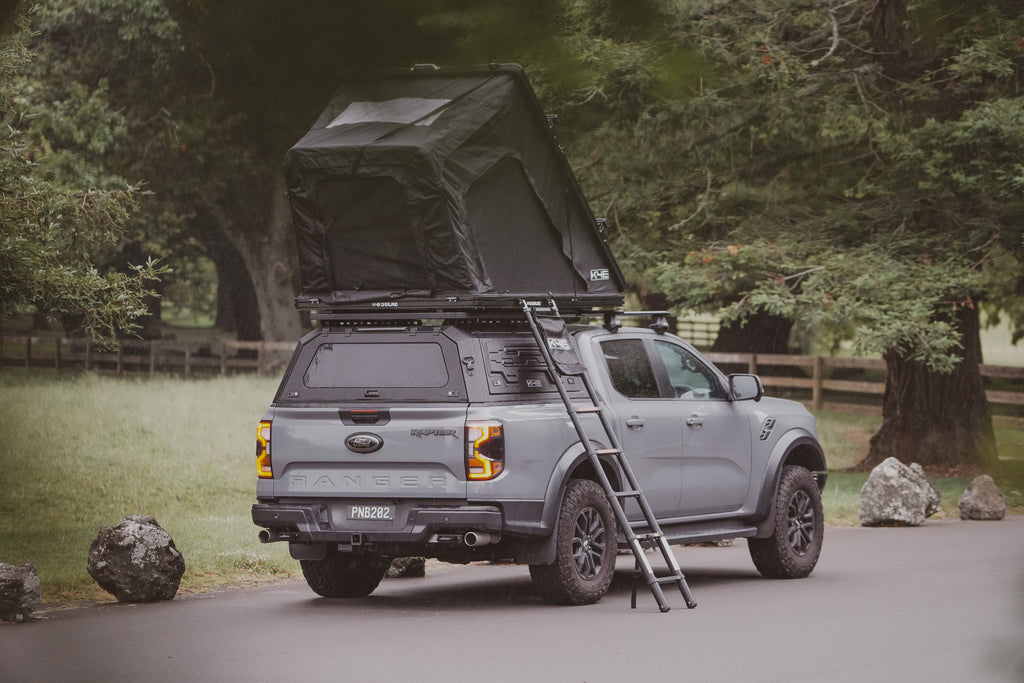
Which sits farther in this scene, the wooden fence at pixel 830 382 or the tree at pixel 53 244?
the wooden fence at pixel 830 382

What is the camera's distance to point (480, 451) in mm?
10570

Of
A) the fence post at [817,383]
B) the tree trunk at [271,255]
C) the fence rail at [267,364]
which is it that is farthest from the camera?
the tree trunk at [271,255]

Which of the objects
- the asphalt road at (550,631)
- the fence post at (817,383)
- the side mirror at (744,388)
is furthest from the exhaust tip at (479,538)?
the fence post at (817,383)

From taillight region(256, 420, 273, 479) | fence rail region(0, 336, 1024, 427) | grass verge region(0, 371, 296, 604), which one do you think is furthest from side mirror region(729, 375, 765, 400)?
→ fence rail region(0, 336, 1024, 427)

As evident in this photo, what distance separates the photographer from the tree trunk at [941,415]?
24953mm

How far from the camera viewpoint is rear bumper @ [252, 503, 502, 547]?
1054cm

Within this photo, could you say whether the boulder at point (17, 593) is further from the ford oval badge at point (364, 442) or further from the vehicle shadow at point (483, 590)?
the ford oval badge at point (364, 442)

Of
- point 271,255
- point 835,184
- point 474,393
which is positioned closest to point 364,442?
point 474,393

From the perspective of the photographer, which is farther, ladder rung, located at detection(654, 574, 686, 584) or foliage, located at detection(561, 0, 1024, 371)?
foliage, located at detection(561, 0, 1024, 371)

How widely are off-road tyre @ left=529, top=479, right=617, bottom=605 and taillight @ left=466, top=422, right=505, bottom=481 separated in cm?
65

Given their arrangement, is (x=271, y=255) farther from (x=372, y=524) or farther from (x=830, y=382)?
(x=372, y=524)

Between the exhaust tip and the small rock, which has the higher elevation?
the exhaust tip

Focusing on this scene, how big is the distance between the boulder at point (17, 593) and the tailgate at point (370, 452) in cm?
167

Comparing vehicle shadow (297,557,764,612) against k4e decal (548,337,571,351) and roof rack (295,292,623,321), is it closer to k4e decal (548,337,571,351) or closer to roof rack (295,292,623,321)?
k4e decal (548,337,571,351)
